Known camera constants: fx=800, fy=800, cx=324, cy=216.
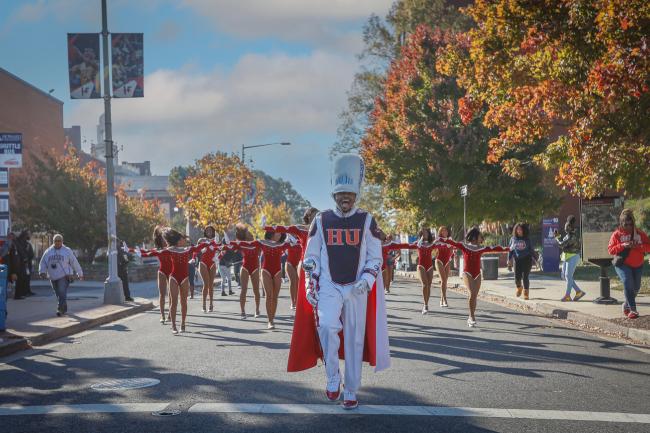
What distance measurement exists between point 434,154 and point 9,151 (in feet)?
69.5

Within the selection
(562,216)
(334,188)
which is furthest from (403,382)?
(562,216)

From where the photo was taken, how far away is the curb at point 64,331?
11.9m

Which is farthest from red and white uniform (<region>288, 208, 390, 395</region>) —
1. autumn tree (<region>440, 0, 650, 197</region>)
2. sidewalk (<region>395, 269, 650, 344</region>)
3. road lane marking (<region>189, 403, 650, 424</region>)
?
autumn tree (<region>440, 0, 650, 197</region>)

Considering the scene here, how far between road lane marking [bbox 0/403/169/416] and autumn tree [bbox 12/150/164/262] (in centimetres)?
3377

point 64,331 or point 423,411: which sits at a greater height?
point 423,411

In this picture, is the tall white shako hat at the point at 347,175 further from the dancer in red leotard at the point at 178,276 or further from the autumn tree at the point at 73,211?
the autumn tree at the point at 73,211

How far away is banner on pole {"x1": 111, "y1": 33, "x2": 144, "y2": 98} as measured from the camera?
21.5 metres

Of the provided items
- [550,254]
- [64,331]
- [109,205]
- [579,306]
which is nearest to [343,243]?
[64,331]

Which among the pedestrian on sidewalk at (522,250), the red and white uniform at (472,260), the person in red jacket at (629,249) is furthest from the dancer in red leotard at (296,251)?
the pedestrian on sidewalk at (522,250)

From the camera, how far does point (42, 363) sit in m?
10.5

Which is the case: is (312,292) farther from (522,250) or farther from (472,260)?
(522,250)

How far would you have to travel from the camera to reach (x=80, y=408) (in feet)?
23.6

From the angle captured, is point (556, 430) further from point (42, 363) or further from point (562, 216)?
point (562, 216)

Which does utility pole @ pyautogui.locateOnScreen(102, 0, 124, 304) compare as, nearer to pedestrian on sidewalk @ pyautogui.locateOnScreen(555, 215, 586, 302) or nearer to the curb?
the curb
